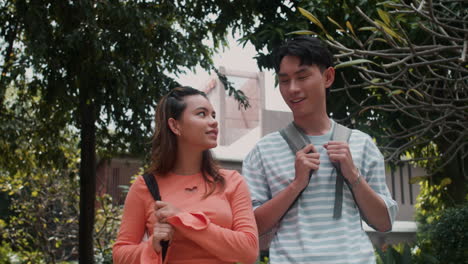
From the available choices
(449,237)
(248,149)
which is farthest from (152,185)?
(248,149)

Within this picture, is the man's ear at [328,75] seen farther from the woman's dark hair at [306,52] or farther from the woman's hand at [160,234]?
the woman's hand at [160,234]

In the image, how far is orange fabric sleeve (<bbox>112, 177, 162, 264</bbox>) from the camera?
6.24 feet

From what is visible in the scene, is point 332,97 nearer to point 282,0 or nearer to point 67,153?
point 282,0

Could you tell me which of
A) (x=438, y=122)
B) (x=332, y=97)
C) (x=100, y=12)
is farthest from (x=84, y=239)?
(x=438, y=122)

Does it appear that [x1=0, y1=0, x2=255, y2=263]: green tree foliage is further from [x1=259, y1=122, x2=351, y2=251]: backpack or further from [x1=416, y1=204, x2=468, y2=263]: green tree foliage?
[x1=259, y1=122, x2=351, y2=251]: backpack

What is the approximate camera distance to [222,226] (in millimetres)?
2020

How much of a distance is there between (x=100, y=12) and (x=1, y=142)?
3.65 m

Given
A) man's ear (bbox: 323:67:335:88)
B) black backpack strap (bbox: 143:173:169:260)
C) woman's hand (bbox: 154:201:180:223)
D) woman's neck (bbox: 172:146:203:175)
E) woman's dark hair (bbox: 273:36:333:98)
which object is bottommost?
woman's hand (bbox: 154:201:180:223)

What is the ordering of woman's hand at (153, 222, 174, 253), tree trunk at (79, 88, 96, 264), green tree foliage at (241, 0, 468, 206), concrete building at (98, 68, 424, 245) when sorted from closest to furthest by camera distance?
woman's hand at (153, 222, 174, 253), green tree foliage at (241, 0, 468, 206), tree trunk at (79, 88, 96, 264), concrete building at (98, 68, 424, 245)

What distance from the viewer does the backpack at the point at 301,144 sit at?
1927mm

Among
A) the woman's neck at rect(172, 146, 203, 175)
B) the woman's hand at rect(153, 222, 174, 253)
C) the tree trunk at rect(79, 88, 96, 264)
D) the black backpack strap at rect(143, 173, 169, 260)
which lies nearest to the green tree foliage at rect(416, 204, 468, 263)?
the tree trunk at rect(79, 88, 96, 264)

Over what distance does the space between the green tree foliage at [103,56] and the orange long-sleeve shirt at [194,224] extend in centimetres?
459

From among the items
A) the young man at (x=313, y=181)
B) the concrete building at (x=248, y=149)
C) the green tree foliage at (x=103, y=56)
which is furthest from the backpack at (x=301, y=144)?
the concrete building at (x=248, y=149)

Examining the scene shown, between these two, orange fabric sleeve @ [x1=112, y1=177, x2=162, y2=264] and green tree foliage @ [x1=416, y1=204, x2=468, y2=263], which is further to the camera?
green tree foliage @ [x1=416, y1=204, x2=468, y2=263]
